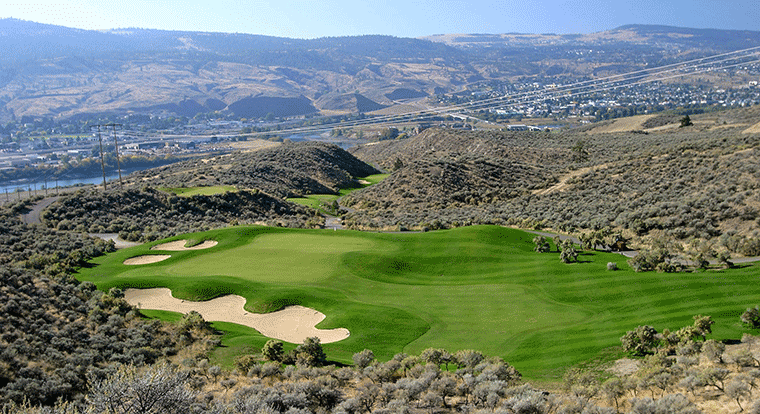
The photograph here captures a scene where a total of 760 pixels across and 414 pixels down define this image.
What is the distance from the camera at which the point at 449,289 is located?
2586 cm

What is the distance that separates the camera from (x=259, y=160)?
97.9 meters

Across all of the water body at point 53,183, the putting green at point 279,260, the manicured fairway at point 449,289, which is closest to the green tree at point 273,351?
the manicured fairway at point 449,289

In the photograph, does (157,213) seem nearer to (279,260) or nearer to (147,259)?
(147,259)

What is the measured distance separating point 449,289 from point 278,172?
218 feet

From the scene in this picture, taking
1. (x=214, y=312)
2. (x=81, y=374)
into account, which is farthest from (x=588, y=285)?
(x=81, y=374)

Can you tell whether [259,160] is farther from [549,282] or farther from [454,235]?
[549,282]

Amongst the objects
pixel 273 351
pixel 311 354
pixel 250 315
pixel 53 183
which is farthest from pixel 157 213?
pixel 53 183

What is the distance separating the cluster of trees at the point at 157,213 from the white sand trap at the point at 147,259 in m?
10.9

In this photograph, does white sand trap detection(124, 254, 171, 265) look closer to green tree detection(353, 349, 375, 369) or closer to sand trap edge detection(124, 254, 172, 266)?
sand trap edge detection(124, 254, 172, 266)

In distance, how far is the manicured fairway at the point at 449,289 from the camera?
1997 cm

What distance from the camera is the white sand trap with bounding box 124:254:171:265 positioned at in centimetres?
3161

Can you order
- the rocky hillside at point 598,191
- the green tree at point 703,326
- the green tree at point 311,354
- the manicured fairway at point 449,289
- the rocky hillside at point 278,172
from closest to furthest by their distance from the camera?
1. the green tree at point 703,326
2. the green tree at point 311,354
3. the manicured fairway at point 449,289
4. the rocky hillside at point 598,191
5. the rocky hillside at point 278,172

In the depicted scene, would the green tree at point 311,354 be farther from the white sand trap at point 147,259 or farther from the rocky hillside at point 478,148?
the rocky hillside at point 478,148

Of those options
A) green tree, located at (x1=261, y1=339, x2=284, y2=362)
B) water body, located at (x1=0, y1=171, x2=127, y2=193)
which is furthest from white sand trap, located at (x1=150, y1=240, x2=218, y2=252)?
water body, located at (x1=0, y1=171, x2=127, y2=193)
